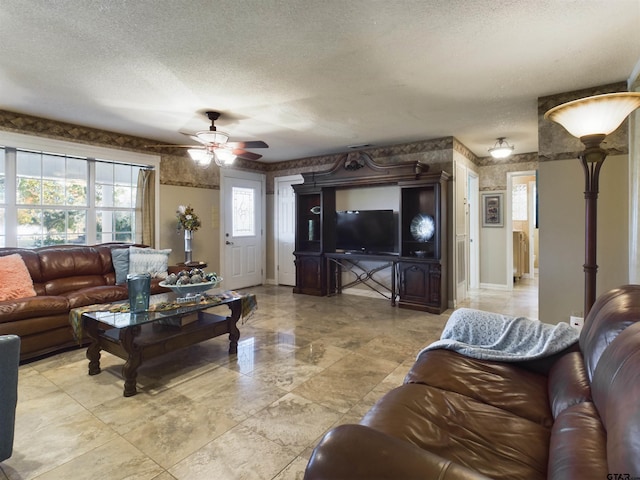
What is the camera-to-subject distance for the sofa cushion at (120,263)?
4188 mm

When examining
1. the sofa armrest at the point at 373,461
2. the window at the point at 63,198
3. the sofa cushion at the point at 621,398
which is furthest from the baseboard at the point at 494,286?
the sofa armrest at the point at 373,461

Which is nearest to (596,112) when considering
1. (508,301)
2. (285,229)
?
(508,301)

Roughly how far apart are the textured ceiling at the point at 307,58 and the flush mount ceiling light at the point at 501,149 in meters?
0.72

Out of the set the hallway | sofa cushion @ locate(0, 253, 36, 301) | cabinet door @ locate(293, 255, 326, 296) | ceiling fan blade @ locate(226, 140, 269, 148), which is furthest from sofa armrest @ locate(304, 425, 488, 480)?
cabinet door @ locate(293, 255, 326, 296)

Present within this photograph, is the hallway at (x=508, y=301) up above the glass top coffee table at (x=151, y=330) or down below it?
below

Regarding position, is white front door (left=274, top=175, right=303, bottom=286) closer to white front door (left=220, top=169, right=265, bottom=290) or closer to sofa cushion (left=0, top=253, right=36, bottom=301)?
white front door (left=220, top=169, right=265, bottom=290)


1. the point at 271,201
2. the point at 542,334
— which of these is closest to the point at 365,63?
the point at 542,334

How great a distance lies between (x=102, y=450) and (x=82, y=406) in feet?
2.06

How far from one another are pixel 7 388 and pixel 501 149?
5.59 metres

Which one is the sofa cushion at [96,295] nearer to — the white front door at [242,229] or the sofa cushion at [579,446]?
the white front door at [242,229]

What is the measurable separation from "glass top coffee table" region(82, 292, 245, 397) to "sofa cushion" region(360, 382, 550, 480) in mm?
1920

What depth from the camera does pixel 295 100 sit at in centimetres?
344

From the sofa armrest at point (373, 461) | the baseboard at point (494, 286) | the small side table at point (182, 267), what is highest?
the small side table at point (182, 267)

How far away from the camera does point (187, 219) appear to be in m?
5.13
